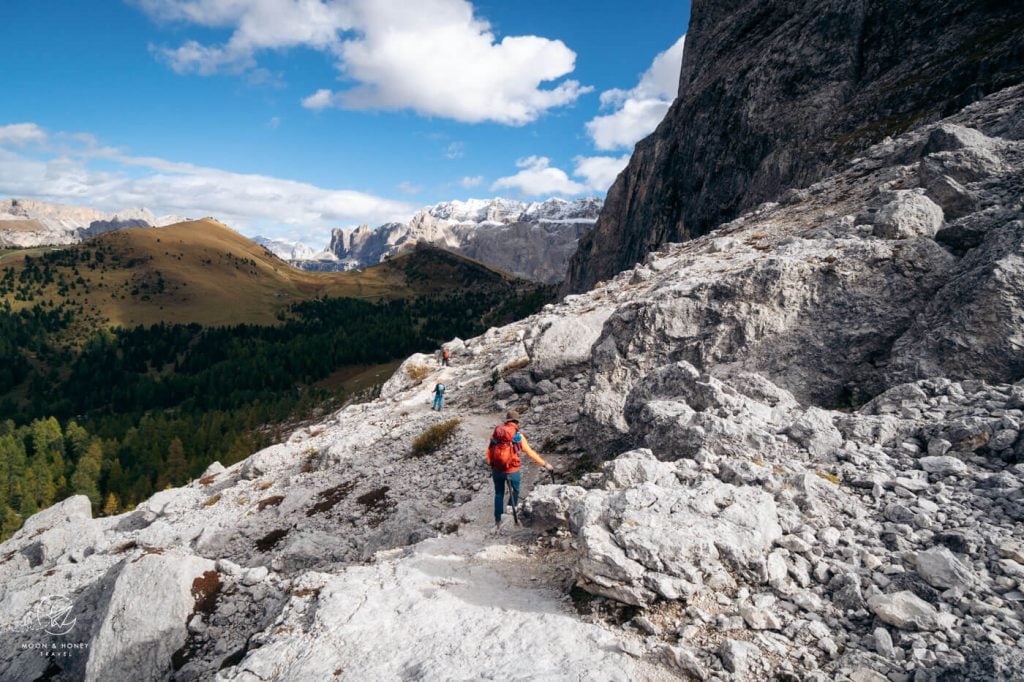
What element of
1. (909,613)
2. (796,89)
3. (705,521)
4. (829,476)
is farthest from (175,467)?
(796,89)

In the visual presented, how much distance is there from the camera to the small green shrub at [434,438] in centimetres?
2408

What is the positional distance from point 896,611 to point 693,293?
12.7 m

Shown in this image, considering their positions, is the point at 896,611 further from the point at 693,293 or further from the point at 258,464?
the point at 258,464

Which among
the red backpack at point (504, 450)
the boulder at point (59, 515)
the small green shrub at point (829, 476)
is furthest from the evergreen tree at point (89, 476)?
the small green shrub at point (829, 476)

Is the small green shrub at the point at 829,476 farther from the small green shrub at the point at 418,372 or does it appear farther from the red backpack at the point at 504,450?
the small green shrub at the point at 418,372

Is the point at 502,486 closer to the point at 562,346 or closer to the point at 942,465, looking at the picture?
the point at 942,465

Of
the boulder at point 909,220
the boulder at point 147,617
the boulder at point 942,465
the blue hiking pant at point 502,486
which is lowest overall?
the boulder at point 147,617

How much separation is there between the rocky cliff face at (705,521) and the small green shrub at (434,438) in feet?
1.83

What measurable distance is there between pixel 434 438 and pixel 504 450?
1146cm

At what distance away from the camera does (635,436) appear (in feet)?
48.4

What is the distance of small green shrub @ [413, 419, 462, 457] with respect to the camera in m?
24.1

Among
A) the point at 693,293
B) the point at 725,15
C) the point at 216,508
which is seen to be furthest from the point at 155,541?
the point at 725,15

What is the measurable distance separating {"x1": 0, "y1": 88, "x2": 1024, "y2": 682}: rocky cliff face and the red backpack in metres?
1.22

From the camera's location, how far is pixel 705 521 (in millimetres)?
8883
